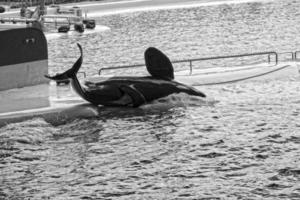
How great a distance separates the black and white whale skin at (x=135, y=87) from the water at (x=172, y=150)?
12.9 inches

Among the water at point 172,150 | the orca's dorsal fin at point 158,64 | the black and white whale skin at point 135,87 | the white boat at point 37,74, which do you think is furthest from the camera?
the white boat at point 37,74

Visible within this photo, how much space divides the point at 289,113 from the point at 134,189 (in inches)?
311

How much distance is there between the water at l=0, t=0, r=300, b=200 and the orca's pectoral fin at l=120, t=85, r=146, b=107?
1.01ft

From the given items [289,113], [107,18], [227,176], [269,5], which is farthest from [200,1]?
[227,176]

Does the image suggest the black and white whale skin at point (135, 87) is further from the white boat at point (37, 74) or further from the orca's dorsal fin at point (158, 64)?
the white boat at point (37, 74)

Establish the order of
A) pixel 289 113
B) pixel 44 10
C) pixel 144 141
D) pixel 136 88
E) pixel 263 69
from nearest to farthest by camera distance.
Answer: pixel 144 141 → pixel 289 113 → pixel 136 88 → pixel 263 69 → pixel 44 10

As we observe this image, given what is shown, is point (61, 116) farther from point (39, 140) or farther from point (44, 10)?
point (44, 10)

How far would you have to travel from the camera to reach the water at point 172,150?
15695 millimetres

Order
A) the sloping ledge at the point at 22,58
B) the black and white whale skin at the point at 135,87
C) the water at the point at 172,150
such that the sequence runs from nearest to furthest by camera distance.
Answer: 1. the water at the point at 172,150
2. the black and white whale skin at the point at 135,87
3. the sloping ledge at the point at 22,58

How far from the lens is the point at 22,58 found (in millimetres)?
27797

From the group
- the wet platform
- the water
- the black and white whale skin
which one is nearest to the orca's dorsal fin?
the black and white whale skin

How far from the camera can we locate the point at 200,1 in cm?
9656

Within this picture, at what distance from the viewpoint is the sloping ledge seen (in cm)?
2706

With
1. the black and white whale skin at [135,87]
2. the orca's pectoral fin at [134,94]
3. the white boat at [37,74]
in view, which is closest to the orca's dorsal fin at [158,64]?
the black and white whale skin at [135,87]
